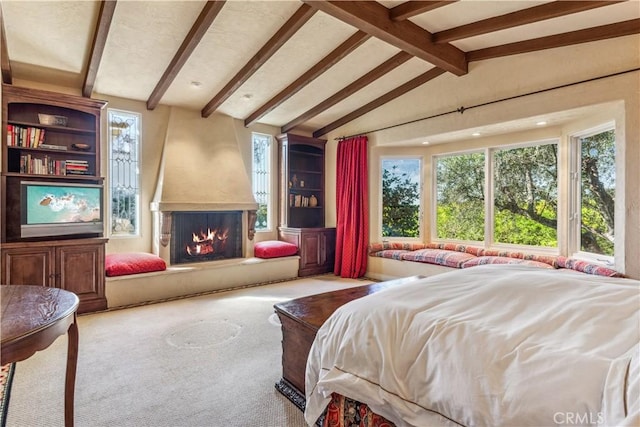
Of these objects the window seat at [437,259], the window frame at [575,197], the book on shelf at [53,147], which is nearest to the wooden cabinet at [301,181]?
the window seat at [437,259]

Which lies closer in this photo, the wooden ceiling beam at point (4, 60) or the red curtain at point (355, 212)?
the wooden ceiling beam at point (4, 60)

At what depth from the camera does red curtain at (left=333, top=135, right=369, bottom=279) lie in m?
5.37

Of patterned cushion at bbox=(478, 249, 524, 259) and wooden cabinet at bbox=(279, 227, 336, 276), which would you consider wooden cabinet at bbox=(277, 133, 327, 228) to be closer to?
wooden cabinet at bbox=(279, 227, 336, 276)

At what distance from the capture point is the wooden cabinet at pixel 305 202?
554 centimetres

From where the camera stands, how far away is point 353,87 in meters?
4.54

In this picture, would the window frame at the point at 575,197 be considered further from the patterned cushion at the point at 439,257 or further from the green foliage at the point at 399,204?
the green foliage at the point at 399,204

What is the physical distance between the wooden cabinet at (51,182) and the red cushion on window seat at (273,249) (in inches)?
82.7

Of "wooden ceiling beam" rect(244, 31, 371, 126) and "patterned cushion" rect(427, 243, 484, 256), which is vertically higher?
"wooden ceiling beam" rect(244, 31, 371, 126)

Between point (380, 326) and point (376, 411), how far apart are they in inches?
13.0

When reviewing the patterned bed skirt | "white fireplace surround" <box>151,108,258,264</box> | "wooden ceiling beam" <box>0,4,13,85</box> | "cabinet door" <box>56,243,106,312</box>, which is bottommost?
the patterned bed skirt

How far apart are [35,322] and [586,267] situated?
4.34 meters

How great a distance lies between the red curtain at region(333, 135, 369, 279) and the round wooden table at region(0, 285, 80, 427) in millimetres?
4198

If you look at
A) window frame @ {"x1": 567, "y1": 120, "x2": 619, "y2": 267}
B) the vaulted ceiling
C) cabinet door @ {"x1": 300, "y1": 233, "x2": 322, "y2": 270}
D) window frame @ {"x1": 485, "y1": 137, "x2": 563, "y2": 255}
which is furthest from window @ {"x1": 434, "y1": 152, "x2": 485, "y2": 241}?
cabinet door @ {"x1": 300, "y1": 233, "x2": 322, "y2": 270}

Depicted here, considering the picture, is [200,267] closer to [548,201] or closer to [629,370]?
[629,370]
